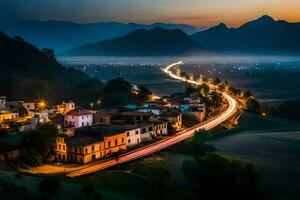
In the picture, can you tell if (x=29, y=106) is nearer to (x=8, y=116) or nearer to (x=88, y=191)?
(x=8, y=116)

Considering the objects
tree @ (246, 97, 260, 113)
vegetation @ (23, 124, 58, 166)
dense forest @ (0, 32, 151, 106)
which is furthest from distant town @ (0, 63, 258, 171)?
dense forest @ (0, 32, 151, 106)

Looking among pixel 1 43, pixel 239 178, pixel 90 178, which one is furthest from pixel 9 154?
pixel 1 43

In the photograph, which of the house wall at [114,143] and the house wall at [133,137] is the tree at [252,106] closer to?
the house wall at [133,137]

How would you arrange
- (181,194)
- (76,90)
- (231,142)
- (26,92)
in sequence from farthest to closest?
1. (76,90)
2. (26,92)
3. (231,142)
4. (181,194)

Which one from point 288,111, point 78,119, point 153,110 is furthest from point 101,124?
point 288,111

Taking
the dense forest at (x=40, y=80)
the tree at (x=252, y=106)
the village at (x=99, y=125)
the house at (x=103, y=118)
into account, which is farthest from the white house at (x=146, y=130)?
the tree at (x=252, y=106)

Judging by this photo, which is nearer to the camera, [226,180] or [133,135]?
[226,180]

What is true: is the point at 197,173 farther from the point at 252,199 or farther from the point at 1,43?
the point at 1,43
